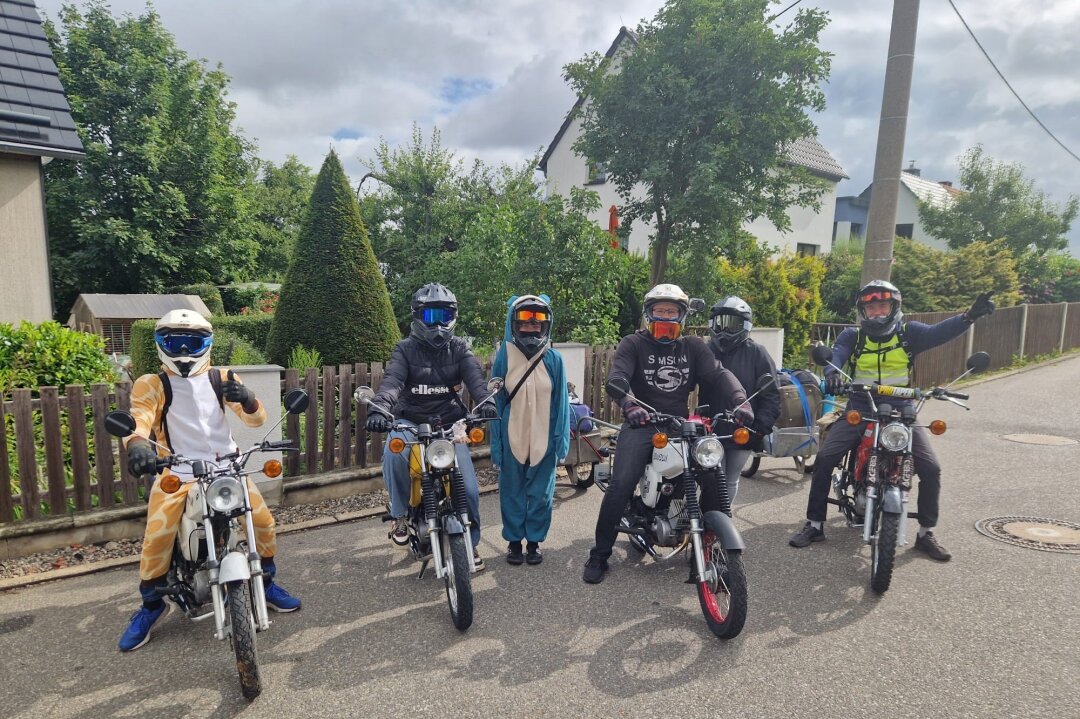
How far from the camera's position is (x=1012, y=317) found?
48.5 feet

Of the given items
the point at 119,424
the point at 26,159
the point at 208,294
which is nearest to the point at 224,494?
the point at 119,424

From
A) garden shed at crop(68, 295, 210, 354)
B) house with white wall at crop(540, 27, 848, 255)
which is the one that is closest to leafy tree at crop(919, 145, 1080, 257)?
house with white wall at crop(540, 27, 848, 255)

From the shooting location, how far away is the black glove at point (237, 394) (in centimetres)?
363

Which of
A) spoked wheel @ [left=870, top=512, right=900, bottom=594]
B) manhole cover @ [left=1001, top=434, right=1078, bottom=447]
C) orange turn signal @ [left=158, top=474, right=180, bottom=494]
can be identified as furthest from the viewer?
manhole cover @ [left=1001, top=434, right=1078, bottom=447]

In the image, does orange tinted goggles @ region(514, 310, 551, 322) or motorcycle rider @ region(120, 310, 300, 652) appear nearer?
motorcycle rider @ region(120, 310, 300, 652)

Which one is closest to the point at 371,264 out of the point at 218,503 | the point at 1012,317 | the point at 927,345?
the point at 218,503

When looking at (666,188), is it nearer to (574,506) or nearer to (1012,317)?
(574,506)

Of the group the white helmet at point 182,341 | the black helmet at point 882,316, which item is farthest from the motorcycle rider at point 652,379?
the white helmet at point 182,341

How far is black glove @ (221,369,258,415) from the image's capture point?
11.9ft

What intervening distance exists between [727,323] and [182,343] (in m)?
3.87

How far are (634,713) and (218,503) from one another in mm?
2176

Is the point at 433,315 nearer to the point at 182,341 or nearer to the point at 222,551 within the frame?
the point at 182,341

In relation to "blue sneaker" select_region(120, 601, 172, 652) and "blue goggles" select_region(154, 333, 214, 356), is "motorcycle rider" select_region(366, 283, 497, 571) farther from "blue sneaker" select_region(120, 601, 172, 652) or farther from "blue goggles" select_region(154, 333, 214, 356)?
"blue sneaker" select_region(120, 601, 172, 652)

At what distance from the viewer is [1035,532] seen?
5.05 m
